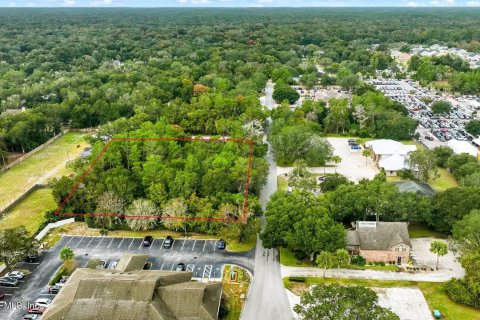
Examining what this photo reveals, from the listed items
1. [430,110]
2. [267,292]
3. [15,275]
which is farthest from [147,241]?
[430,110]

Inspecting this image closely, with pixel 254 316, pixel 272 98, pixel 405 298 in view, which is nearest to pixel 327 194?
pixel 405 298

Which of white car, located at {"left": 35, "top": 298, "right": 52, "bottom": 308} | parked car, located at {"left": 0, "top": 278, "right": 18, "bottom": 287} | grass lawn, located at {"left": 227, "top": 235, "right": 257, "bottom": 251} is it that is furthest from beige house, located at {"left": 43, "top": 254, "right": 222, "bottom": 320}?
grass lawn, located at {"left": 227, "top": 235, "right": 257, "bottom": 251}

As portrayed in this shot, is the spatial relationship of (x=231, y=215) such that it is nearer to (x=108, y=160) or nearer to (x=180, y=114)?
(x=108, y=160)

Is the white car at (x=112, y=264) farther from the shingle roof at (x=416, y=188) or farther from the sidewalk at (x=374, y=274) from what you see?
the shingle roof at (x=416, y=188)

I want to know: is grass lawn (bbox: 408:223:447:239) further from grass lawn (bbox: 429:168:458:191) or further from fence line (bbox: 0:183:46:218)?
fence line (bbox: 0:183:46:218)

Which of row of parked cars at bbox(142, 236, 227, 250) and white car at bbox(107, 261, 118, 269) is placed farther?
row of parked cars at bbox(142, 236, 227, 250)

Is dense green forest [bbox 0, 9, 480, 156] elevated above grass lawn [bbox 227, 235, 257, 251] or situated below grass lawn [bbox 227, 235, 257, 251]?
above
